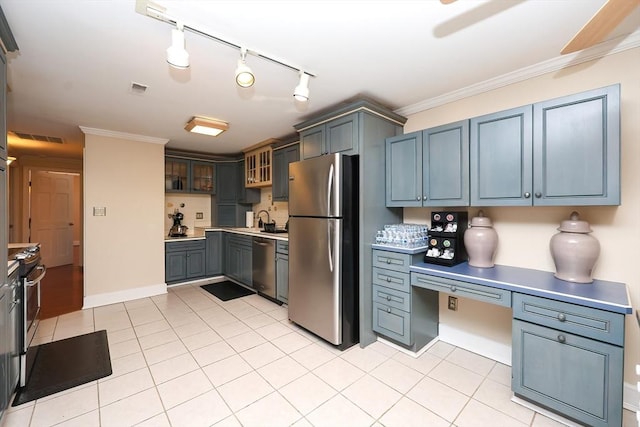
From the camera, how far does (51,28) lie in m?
1.58

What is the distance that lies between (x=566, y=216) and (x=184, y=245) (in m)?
4.79

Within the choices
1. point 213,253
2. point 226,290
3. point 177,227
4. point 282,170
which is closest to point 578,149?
point 282,170

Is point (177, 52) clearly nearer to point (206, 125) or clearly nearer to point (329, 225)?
point (329, 225)

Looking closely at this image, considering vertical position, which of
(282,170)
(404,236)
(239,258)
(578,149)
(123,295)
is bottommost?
(123,295)

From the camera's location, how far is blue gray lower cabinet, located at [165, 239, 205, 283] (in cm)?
432

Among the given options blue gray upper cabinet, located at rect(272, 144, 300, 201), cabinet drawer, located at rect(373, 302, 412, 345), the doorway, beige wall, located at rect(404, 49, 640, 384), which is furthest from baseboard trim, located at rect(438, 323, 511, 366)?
the doorway

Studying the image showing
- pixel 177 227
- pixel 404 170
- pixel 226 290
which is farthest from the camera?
pixel 177 227

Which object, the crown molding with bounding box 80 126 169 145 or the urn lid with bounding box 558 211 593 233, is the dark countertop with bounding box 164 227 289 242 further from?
the urn lid with bounding box 558 211 593 233

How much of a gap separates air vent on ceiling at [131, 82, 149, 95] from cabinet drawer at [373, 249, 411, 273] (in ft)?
8.28

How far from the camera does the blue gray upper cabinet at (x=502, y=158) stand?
6.20ft

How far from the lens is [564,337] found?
5.11ft

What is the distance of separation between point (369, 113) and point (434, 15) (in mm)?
1067

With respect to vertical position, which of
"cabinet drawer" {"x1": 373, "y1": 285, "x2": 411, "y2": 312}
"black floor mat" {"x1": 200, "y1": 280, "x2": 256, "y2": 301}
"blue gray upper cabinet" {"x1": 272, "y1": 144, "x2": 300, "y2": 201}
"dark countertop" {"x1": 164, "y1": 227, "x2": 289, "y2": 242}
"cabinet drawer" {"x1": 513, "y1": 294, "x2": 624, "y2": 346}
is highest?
"blue gray upper cabinet" {"x1": 272, "y1": 144, "x2": 300, "y2": 201}

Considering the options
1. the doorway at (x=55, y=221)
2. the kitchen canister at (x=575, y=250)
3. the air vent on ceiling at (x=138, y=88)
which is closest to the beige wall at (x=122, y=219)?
the doorway at (x=55, y=221)
